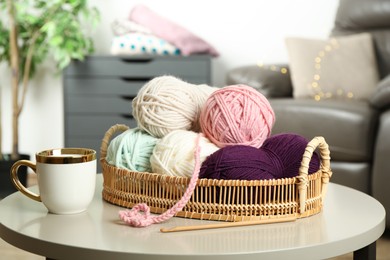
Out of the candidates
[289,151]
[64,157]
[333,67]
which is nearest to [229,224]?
[289,151]

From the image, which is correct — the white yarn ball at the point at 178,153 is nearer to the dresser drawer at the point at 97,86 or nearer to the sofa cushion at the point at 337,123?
the sofa cushion at the point at 337,123

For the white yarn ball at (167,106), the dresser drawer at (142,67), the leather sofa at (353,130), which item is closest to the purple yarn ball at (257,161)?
the white yarn ball at (167,106)

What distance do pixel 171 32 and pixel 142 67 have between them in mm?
211

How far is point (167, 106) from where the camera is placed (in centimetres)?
112

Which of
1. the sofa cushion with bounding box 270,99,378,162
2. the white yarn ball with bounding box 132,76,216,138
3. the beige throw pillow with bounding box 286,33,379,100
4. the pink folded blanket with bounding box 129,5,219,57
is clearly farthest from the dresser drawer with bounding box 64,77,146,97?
the white yarn ball with bounding box 132,76,216,138

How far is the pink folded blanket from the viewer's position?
9.84 ft

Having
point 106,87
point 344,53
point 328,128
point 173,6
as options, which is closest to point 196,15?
point 173,6

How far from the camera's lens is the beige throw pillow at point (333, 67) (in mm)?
2639

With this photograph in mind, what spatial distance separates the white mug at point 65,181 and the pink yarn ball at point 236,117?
0.20 metres

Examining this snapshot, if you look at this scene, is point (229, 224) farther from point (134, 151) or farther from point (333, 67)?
point (333, 67)

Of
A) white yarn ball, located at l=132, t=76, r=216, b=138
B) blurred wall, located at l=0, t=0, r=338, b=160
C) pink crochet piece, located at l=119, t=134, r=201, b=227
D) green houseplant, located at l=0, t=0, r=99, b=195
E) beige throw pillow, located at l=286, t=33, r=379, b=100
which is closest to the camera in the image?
pink crochet piece, located at l=119, t=134, r=201, b=227

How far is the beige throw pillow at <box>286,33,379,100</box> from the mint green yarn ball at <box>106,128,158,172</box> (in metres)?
1.57

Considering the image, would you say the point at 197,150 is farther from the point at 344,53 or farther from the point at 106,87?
the point at 106,87

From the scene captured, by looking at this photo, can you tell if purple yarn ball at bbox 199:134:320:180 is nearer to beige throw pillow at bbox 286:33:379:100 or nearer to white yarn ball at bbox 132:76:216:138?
white yarn ball at bbox 132:76:216:138
